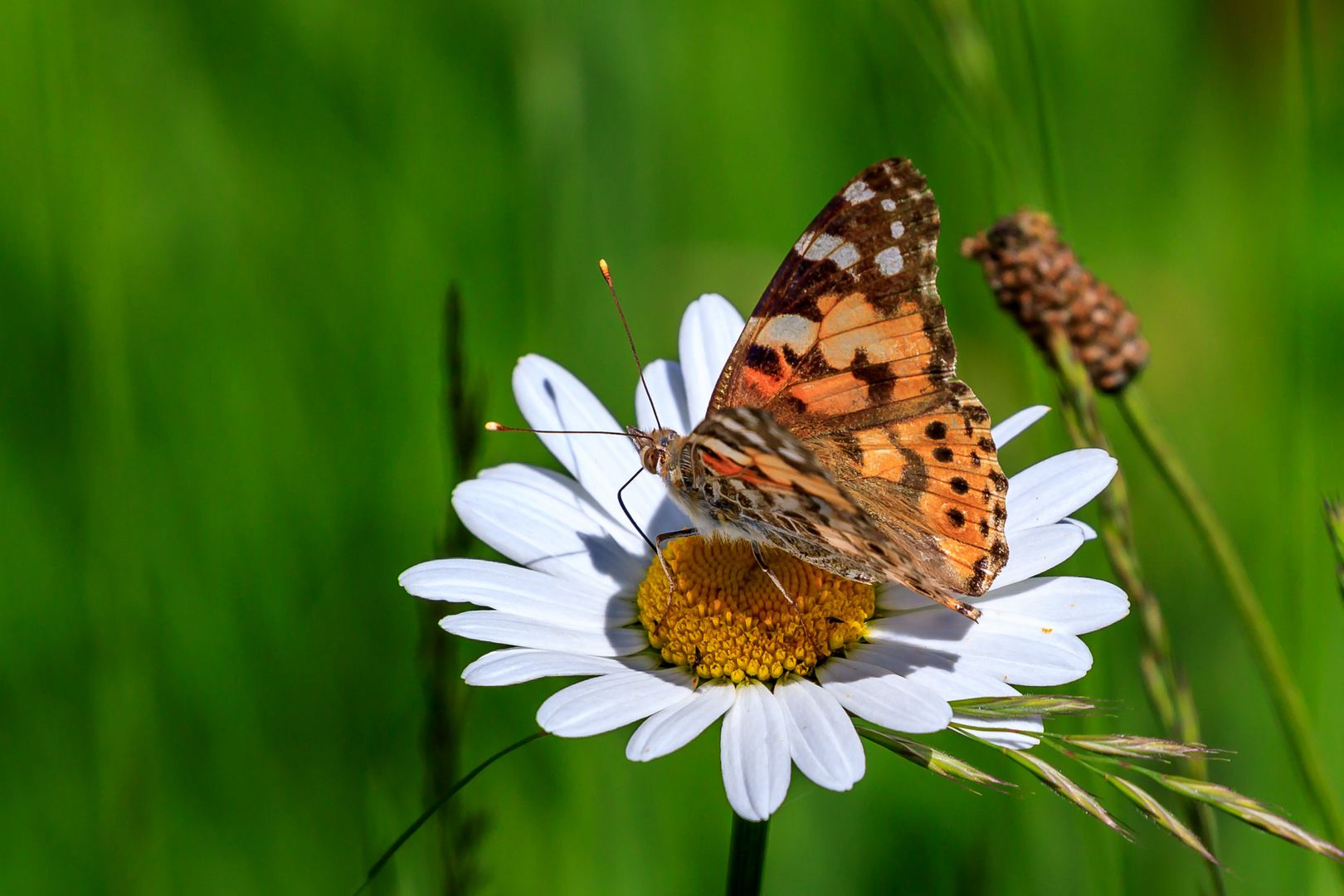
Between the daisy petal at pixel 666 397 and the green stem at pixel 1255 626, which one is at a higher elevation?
the daisy petal at pixel 666 397

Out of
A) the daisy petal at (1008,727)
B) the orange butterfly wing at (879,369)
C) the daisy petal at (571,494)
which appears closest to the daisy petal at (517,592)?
the daisy petal at (571,494)

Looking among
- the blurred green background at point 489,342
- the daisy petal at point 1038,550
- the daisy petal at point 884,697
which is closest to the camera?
the daisy petal at point 884,697

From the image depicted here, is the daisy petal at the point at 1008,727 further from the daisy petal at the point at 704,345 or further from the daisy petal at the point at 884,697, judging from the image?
the daisy petal at the point at 704,345

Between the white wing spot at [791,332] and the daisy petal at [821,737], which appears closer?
the daisy petal at [821,737]

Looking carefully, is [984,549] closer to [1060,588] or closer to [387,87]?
[1060,588]

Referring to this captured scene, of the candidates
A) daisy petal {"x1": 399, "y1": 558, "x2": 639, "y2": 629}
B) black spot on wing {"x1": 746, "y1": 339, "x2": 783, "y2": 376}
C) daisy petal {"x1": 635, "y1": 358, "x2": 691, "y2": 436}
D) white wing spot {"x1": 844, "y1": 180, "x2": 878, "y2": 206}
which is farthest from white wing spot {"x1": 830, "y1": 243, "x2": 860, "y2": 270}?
daisy petal {"x1": 399, "y1": 558, "x2": 639, "y2": 629}

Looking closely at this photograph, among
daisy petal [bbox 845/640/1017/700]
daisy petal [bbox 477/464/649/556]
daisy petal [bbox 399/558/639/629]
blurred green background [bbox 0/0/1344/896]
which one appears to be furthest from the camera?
daisy petal [bbox 477/464/649/556]

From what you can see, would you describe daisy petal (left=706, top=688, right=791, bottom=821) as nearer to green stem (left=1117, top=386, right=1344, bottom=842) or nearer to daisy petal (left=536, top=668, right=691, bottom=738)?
daisy petal (left=536, top=668, right=691, bottom=738)
